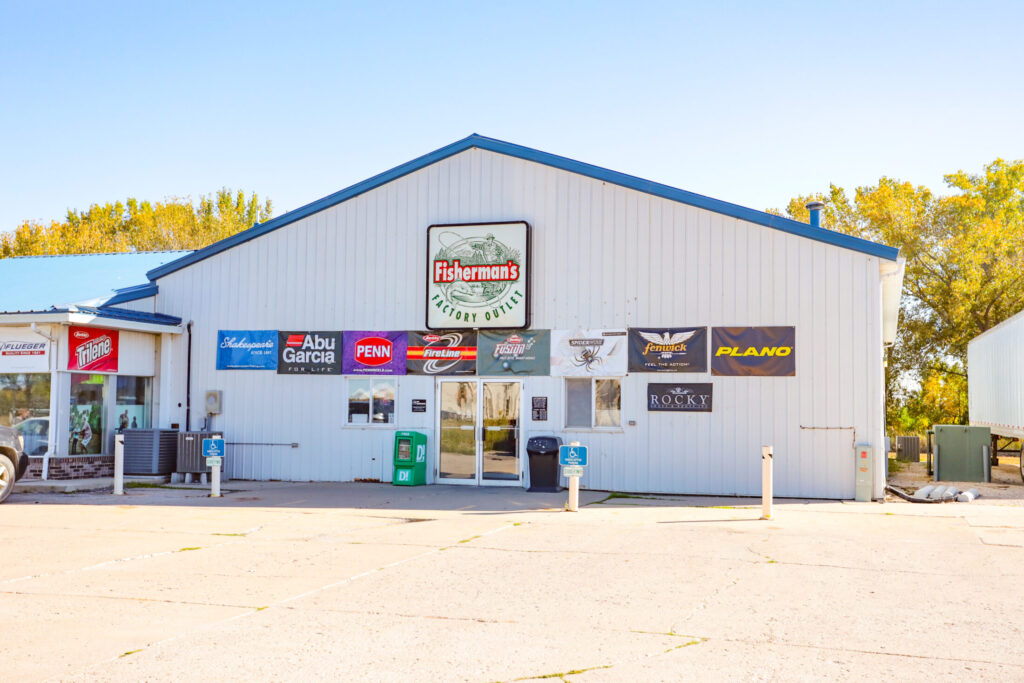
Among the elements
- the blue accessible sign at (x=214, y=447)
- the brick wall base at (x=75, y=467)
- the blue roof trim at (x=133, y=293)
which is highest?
the blue roof trim at (x=133, y=293)

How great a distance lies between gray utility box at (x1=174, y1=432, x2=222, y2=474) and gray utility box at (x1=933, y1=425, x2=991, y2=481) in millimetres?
16579

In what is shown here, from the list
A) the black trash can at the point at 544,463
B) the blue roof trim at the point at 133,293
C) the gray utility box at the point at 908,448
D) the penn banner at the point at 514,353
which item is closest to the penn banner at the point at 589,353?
the penn banner at the point at 514,353

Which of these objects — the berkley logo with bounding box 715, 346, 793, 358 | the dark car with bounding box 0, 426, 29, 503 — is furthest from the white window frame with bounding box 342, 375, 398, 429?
the berkley logo with bounding box 715, 346, 793, 358

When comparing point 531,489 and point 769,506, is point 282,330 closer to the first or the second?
point 531,489

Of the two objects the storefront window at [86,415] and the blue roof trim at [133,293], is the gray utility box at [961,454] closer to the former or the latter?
the blue roof trim at [133,293]

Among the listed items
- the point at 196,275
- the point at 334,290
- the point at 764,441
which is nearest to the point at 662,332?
the point at 764,441

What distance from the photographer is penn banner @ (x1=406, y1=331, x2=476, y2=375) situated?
63.7 ft

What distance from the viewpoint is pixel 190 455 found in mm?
19609

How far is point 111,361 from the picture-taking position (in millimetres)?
19859

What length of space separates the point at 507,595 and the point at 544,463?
9.27m

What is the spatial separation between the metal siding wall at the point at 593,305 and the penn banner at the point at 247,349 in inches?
7.9

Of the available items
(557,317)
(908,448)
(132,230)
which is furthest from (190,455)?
(132,230)

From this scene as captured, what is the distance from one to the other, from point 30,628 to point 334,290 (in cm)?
1355

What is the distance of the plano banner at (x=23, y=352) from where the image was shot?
18688 millimetres
